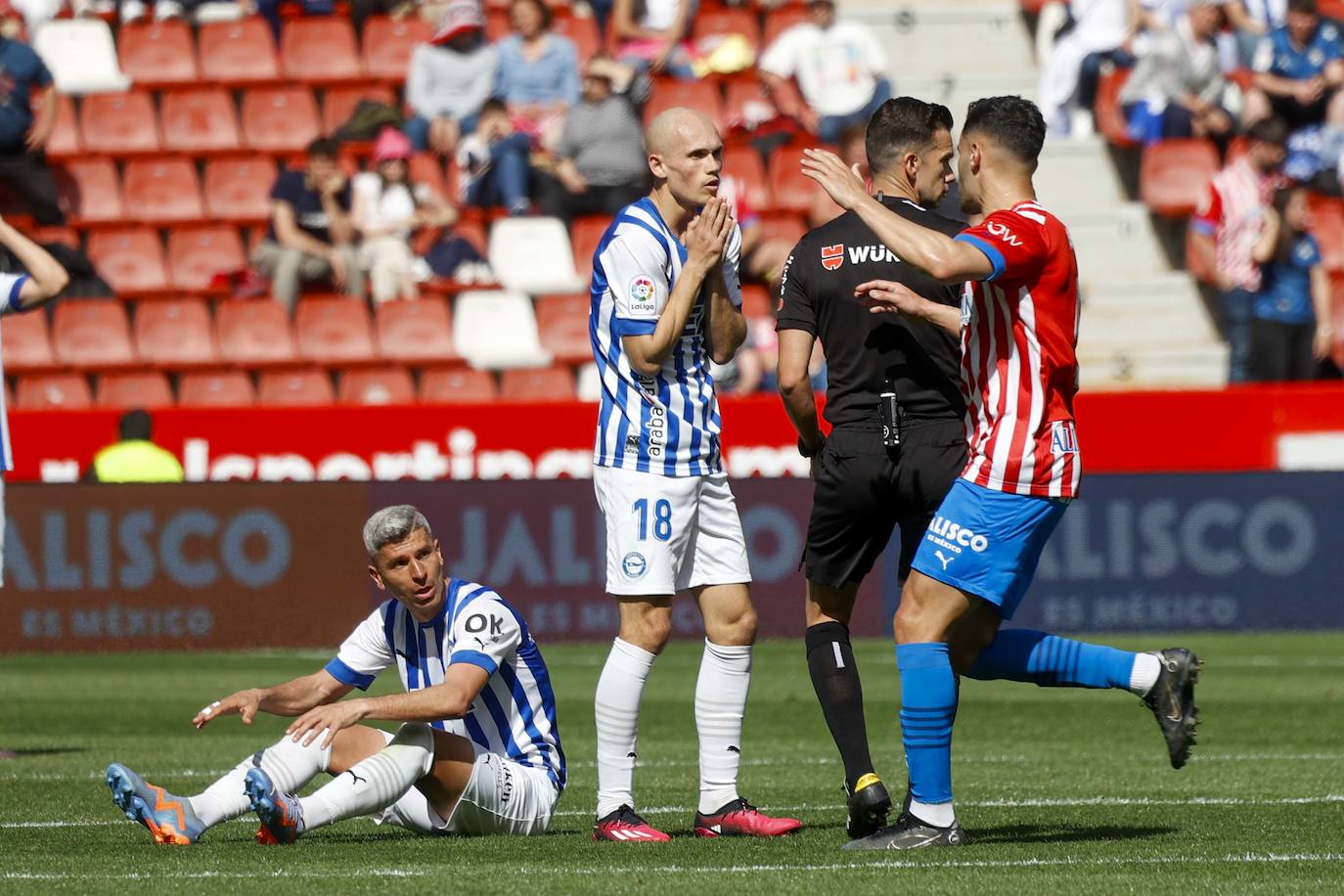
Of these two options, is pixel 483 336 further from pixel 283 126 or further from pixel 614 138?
pixel 283 126

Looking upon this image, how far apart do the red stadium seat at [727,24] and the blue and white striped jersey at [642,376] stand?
43.0 ft

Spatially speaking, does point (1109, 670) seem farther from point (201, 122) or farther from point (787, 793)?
point (201, 122)

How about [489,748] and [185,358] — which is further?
[185,358]

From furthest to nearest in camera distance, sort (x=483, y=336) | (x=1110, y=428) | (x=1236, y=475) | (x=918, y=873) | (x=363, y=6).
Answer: (x=363, y=6) → (x=483, y=336) → (x=1110, y=428) → (x=1236, y=475) → (x=918, y=873)

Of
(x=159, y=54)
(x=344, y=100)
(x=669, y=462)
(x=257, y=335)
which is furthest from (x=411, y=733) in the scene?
(x=159, y=54)

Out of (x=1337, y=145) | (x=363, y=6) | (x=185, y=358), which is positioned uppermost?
(x=363, y=6)

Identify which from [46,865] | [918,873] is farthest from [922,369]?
[46,865]

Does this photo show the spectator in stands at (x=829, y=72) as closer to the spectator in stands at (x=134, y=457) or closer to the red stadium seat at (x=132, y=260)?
the red stadium seat at (x=132, y=260)

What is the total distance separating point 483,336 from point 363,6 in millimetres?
4311

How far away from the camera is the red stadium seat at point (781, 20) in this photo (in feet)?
63.3

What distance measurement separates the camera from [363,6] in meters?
19.8

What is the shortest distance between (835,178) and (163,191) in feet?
45.8

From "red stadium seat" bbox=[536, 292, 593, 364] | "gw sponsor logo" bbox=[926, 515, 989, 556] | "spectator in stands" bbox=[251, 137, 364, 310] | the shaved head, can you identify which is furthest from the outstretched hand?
"spectator in stands" bbox=[251, 137, 364, 310]

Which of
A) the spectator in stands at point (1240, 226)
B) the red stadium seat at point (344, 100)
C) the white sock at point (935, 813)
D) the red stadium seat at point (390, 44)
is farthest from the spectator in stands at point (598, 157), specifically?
the white sock at point (935, 813)
